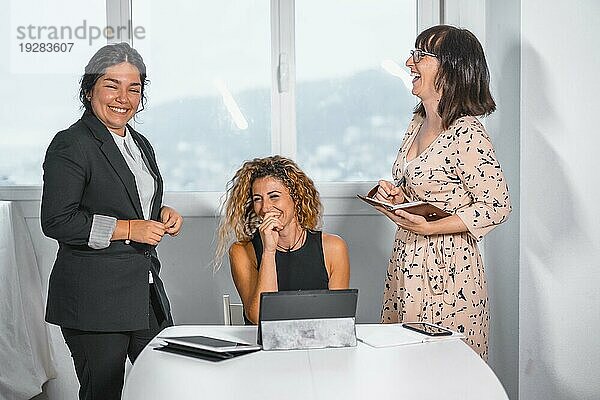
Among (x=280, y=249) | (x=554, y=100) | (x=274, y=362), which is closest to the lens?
(x=274, y=362)

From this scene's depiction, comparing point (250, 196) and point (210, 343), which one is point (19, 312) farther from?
point (210, 343)

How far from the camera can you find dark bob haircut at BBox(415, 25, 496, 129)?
8.54ft

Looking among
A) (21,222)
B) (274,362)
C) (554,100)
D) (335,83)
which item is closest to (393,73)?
(335,83)

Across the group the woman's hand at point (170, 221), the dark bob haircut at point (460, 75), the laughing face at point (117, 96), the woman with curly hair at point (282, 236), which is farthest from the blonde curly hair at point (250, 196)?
the dark bob haircut at point (460, 75)

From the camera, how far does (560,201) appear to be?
3.04 m

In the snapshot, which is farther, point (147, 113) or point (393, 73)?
point (393, 73)

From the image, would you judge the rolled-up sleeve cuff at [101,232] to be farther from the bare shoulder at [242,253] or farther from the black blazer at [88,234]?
the bare shoulder at [242,253]

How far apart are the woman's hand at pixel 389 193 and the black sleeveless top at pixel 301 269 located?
307 millimetres

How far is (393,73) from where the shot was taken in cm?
334

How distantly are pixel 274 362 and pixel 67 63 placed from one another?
1.50 metres

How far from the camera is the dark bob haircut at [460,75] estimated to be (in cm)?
260

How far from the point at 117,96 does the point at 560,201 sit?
4.89 feet

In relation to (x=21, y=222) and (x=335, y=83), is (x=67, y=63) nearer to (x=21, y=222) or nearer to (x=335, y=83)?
(x=21, y=222)

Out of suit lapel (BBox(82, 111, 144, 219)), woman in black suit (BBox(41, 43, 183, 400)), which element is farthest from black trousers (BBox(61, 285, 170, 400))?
suit lapel (BBox(82, 111, 144, 219))
